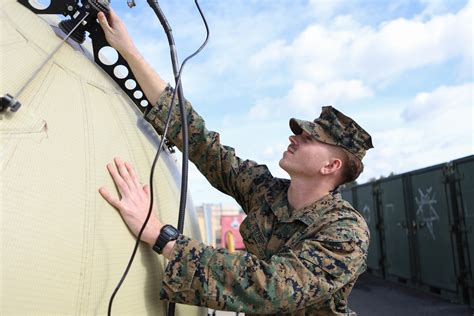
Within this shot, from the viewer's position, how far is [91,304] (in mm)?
1579

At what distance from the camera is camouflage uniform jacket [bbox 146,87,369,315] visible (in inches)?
69.4

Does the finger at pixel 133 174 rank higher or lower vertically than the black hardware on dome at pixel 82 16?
lower

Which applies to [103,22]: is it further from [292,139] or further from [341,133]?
[341,133]

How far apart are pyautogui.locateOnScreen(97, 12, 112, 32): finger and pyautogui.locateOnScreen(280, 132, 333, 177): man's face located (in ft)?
3.53

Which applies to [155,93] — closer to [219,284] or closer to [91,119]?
[91,119]

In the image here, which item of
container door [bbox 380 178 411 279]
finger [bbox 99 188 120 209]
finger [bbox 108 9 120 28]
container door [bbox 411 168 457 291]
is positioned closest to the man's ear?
finger [bbox 99 188 120 209]

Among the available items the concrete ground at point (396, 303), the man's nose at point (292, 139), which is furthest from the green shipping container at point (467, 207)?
the man's nose at point (292, 139)

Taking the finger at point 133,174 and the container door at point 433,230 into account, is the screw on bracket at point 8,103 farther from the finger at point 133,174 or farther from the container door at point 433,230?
the container door at point 433,230

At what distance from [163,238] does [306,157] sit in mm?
947

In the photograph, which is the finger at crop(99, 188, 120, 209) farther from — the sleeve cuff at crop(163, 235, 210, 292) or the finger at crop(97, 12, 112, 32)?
the finger at crop(97, 12, 112, 32)

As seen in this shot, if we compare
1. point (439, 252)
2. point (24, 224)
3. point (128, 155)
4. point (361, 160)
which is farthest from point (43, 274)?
point (439, 252)

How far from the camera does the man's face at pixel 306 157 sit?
2400 mm

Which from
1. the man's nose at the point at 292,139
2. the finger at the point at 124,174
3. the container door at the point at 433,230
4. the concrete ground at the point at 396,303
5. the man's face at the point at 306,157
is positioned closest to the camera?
the finger at the point at 124,174

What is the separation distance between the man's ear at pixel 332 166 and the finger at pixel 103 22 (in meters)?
1.25
